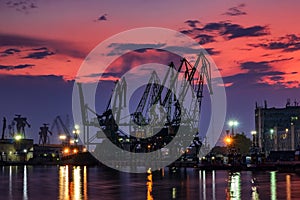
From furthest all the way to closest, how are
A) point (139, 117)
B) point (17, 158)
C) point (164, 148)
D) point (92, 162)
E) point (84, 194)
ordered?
1. point (17, 158)
2. point (139, 117)
3. point (164, 148)
4. point (92, 162)
5. point (84, 194)

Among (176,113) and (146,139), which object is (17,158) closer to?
(146,139)

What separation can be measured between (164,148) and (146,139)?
5902 mm

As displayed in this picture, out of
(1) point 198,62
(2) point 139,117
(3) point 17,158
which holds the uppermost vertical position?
(1) point 198,62

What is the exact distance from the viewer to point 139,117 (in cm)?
16375

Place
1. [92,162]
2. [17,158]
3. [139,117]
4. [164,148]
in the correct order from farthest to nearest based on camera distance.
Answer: [17,158] < [139,117] < [164,148] < [92,162]

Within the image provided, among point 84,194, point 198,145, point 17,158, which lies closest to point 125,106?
point 198,145

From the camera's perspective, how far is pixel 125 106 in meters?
172

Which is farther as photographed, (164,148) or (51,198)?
(164,148)

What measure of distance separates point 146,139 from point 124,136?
8003 mm

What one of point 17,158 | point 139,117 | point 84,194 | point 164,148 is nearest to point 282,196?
point 84,194

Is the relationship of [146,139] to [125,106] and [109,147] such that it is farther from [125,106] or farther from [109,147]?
[125,106]

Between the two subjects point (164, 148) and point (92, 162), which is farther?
point (164, 148)

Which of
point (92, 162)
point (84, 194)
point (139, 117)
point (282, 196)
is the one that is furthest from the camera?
point (139, 117)

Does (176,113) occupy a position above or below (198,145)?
above
